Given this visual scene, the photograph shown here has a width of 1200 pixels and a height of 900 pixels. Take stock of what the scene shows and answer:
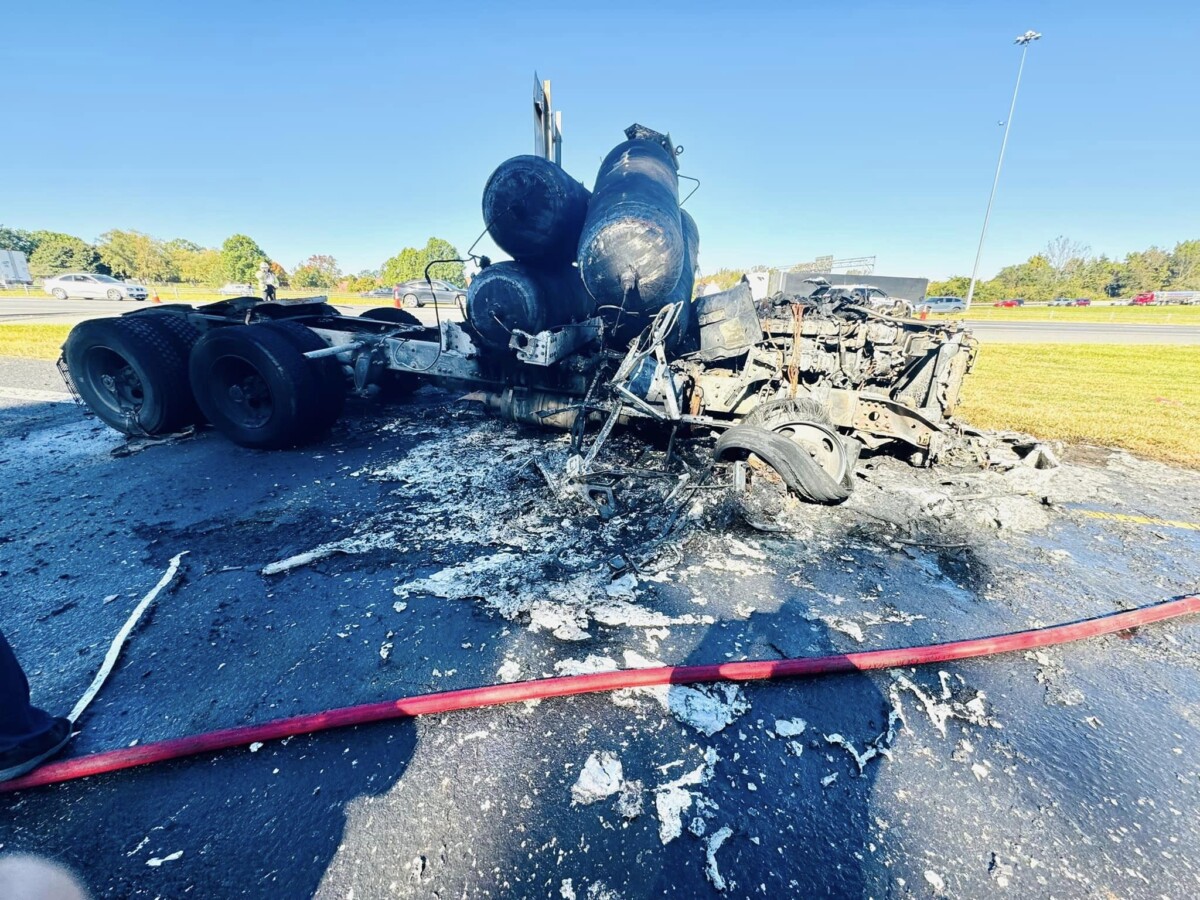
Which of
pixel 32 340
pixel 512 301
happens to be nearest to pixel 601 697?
pixel 512 301

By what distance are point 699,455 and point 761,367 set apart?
112 cm

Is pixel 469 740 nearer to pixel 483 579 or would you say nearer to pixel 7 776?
pixel 483 579

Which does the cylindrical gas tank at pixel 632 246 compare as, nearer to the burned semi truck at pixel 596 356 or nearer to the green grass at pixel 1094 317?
the burned semi truck at pixel 596 356

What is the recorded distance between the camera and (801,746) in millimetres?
1891

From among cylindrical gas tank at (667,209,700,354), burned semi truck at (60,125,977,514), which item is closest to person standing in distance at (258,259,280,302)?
burned semi truck at (60,125,977,514)

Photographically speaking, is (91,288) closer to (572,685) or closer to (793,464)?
(793,464)

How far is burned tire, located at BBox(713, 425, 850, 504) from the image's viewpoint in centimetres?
372

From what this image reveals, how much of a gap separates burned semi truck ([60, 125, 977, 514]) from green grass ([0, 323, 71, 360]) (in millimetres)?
6702

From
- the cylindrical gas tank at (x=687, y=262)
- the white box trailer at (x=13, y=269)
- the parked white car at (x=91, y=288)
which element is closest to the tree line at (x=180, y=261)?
the white box trailer at (x=13, y=269)

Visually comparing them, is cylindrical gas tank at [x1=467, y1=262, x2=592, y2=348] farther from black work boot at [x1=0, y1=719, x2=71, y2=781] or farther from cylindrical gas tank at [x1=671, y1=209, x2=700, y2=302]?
black work boot at [x1=0, y1=719, x2=71, y2=781]

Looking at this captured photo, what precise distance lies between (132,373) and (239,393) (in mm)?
1452

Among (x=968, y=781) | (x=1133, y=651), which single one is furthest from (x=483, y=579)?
(x=1133, y=651)

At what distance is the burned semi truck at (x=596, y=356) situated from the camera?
4.11 m

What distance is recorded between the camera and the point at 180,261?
63.3 metres
